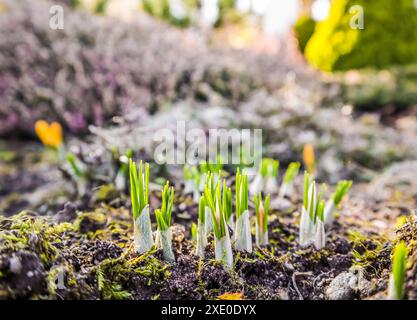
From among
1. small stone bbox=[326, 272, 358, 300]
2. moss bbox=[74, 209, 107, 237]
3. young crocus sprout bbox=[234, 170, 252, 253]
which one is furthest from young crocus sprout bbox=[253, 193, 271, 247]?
moss bbox=[74, 209, 107, 237]

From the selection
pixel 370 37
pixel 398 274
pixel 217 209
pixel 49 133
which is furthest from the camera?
pixel 370 37

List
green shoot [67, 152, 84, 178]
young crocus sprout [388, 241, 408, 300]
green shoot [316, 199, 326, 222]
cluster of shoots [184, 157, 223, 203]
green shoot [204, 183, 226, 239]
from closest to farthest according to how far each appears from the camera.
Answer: young crocus sprout [388, 241, 408, 300], green shoot [204, 183, 226, 239], green shoot [316, 199, 326, 222], cluster of shoots [184, 157, 223, 203], green shoot [67, 152, 84, 178]

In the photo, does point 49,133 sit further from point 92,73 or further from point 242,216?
point 92,73

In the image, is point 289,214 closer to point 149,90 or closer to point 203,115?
point 203,115

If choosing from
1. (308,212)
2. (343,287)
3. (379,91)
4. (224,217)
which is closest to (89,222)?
(224,217)

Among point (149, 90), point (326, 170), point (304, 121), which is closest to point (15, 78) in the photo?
point (149, 90)

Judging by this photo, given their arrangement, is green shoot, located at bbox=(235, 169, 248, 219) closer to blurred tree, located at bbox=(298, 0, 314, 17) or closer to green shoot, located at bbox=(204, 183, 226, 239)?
green shoot, located at bbox=(204, 183, 226, 239)

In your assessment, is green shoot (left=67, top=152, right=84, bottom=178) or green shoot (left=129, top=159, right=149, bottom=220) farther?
green shoot (left=67, top=152, right=84, bottom=178)
